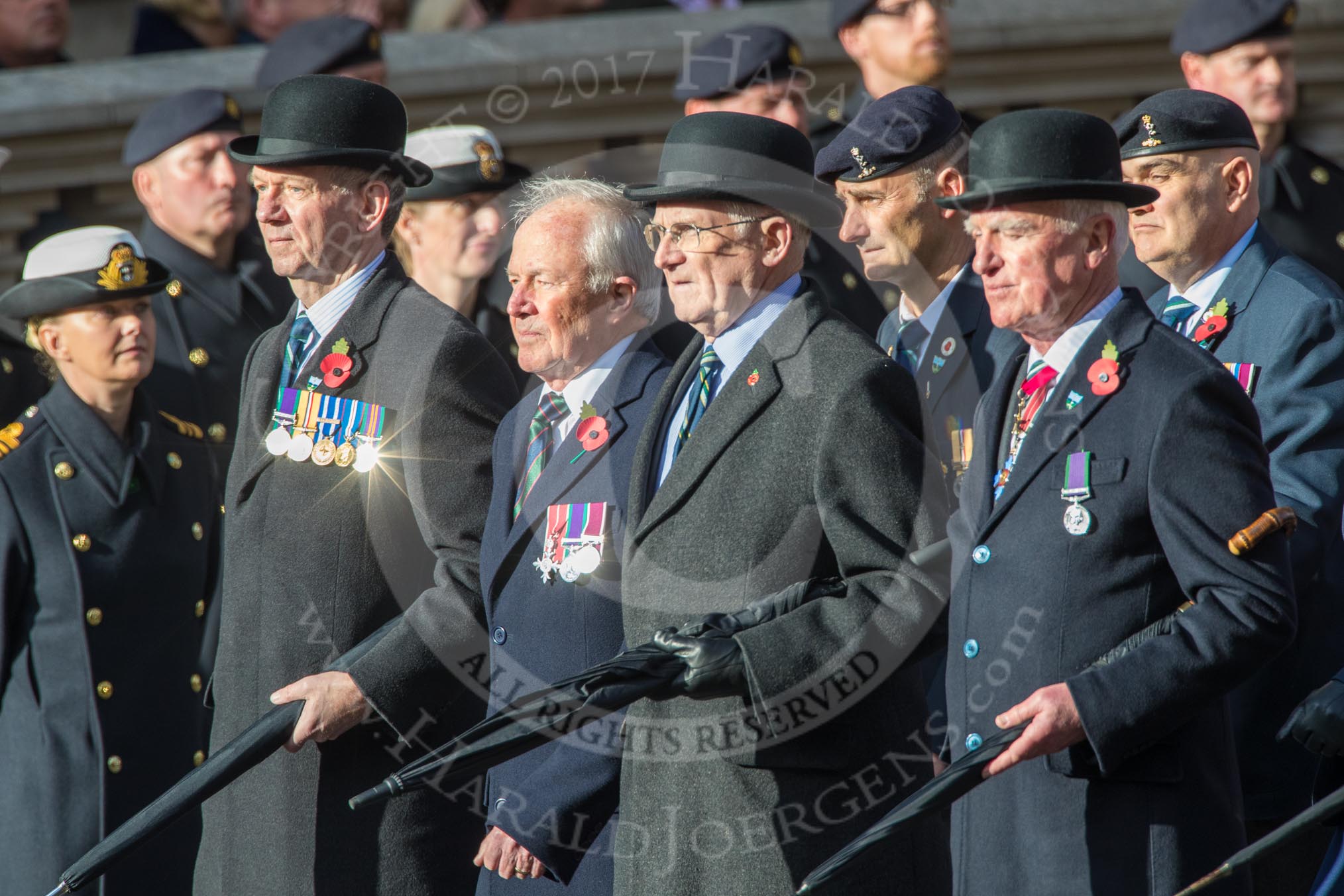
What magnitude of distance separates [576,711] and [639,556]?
42 cm

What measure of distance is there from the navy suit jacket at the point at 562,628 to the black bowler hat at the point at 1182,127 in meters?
1.22

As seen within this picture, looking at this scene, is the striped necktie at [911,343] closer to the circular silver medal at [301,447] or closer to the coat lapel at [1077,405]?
the coat lapel at [1077,405]

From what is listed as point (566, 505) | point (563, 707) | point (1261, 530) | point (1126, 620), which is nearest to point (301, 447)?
point (566, 505)

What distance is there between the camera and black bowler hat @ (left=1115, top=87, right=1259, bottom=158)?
4520 mm

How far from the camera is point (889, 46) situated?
20.5 ft

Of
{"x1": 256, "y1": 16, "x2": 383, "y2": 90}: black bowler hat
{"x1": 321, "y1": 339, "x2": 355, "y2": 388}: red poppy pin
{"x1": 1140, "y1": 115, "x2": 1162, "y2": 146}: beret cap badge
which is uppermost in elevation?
{"x1": 256, "y1": 16, "x2": 383, "y2": 90}: black bowler hat

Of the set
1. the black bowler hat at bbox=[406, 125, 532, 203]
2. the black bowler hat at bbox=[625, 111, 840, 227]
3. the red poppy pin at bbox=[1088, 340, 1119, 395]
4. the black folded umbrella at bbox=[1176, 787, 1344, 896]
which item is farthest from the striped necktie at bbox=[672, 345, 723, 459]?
the black bowler hat at bbox=[406, 125, 532, 203]

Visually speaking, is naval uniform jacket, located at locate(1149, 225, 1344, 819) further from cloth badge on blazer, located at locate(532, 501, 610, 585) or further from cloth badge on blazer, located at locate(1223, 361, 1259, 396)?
cloth badge on blazer, located at locate(532, 501, 610, 585)

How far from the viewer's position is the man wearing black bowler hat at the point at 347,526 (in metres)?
4.50

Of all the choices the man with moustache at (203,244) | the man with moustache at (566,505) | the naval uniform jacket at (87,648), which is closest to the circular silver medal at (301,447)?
the man with moustache at (566,505)

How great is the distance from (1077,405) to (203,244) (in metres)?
3.85

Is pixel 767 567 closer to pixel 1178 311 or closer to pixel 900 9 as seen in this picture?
pixel 1178 311

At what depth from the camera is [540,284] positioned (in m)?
4.38

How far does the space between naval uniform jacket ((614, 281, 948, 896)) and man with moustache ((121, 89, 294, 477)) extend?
9.36 ft
